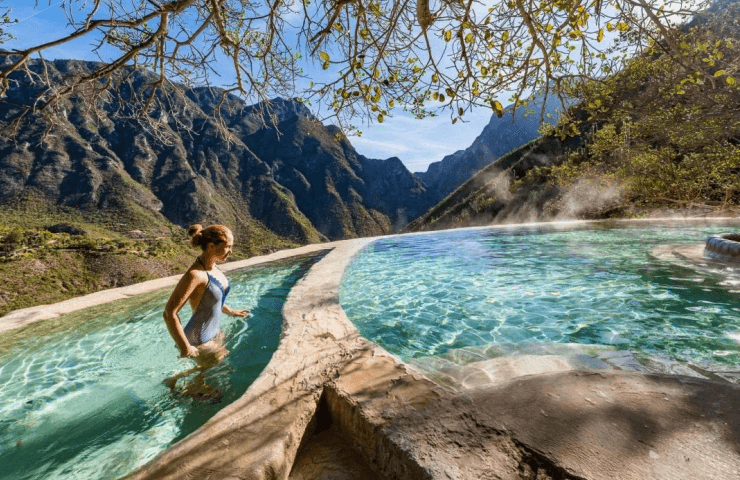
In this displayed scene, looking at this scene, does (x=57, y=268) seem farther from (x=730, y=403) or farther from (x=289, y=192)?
(x=289, y=192)

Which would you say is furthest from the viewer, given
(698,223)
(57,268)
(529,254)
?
(57,268)

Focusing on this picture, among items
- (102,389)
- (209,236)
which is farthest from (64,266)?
(209,236)

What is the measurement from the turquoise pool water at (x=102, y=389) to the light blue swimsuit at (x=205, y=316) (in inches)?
→ 14.2

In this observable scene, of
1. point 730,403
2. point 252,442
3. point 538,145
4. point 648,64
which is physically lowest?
point 730,403

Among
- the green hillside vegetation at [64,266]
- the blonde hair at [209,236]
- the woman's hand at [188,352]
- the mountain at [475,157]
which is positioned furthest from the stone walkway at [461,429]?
the mountain at [475,157]

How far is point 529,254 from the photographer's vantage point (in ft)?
30.0

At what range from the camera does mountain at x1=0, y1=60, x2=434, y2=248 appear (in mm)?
60219

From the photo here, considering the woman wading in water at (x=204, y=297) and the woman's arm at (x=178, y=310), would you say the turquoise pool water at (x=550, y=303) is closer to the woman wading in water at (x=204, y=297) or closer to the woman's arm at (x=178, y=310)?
the woman wading in water at (x=204, y=297)

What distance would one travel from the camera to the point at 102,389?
3.10 meters

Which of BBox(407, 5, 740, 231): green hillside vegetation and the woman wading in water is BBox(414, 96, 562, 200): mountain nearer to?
BBox(407, 5, 740, 231): green hillside vegetation

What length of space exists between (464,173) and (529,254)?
149m

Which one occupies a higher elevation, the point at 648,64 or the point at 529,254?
the point at 648,64

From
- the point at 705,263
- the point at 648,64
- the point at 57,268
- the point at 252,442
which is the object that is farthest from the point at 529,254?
the point at 57,268

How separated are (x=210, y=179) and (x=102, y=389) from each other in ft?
322
